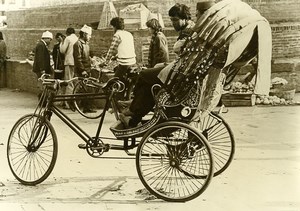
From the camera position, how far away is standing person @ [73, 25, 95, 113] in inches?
476

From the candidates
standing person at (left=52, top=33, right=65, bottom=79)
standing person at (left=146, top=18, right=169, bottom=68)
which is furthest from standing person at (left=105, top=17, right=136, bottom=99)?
standing person at (left=52, top=33, right=65, bottom=79)

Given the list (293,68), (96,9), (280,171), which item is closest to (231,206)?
(280,171)

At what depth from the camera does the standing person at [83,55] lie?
476 inches

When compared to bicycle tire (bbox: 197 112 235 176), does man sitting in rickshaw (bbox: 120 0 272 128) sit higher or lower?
higher

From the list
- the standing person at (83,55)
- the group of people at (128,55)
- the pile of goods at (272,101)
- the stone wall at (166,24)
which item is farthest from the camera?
the stone wall at (166,24)

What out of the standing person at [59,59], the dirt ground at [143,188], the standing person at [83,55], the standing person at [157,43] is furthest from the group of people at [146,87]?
the standing person at [59,59]

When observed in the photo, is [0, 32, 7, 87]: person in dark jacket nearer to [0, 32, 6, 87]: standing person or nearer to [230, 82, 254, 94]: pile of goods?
[0, 32, 6, 87]: standing person

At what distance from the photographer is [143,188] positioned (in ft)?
20.7

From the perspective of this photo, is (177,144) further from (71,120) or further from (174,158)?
(71,120)

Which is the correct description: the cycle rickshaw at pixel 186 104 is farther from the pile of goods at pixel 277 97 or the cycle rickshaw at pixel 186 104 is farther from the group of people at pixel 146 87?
the pile of goods at pixel 277 97

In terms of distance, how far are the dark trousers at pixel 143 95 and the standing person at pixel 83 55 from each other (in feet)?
18.9

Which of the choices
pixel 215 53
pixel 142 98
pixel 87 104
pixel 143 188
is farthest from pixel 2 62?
pixel 215 53

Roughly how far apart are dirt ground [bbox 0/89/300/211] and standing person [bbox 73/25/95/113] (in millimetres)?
2963

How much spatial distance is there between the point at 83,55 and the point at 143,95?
20.3 feet
